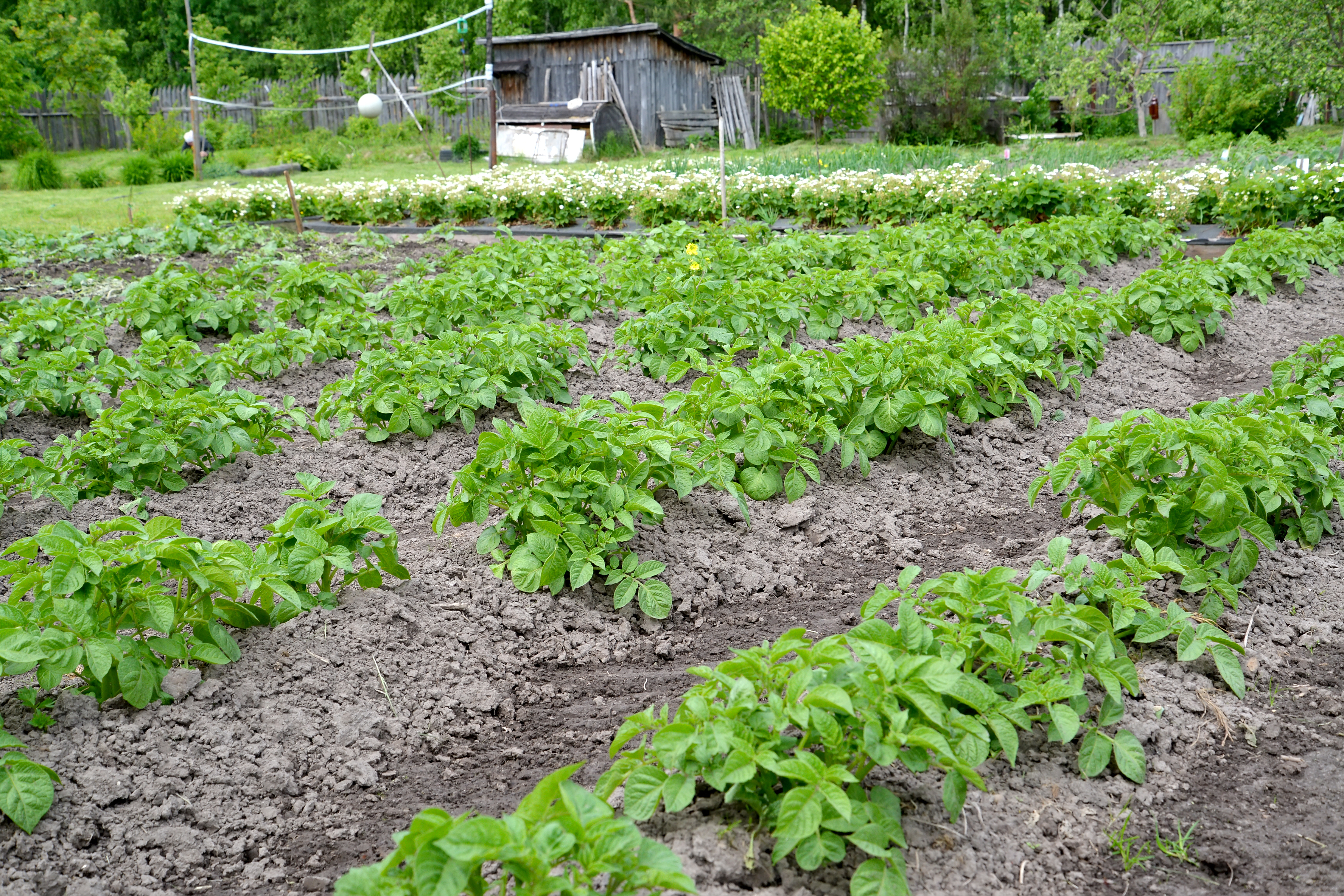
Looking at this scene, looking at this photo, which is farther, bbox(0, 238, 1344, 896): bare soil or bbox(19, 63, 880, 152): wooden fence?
bbox(19, 63, 880, 152): wooden fence

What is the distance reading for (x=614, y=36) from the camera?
23.2 m

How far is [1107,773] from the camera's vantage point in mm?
2273

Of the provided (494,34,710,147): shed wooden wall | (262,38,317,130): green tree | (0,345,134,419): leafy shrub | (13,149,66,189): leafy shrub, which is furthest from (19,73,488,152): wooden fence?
(0,345,134,419): leafy shrub

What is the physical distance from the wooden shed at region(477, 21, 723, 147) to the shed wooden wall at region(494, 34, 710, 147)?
2cm

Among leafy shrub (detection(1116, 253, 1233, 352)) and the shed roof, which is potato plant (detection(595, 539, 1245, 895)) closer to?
leafy shrub (detection(1116, 253, 1233, 352))

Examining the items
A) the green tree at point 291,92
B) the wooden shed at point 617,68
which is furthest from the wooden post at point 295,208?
the green tree at point 291,92

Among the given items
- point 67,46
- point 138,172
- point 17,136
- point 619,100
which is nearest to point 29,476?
point 138,172

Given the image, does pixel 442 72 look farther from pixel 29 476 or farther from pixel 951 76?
pixel 29 476

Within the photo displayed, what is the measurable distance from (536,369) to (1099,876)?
3.36 metres

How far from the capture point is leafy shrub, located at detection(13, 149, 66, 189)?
16281mm

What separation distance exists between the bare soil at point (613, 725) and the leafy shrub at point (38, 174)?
613 inches

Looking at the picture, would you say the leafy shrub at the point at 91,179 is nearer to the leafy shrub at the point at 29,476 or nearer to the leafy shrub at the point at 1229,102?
the leafy shrub at the point at 29,476

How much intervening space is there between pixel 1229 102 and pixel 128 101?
23.0 meters

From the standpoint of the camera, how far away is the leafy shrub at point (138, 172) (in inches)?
663
